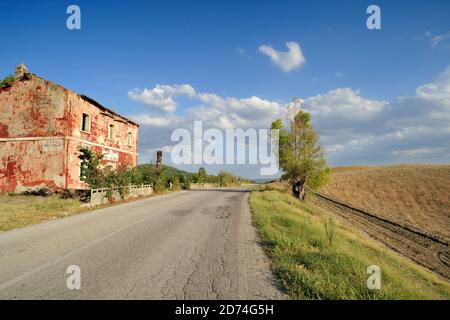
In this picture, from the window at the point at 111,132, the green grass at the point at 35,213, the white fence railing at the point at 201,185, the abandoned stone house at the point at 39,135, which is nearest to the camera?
the green grass at the point at 35,213

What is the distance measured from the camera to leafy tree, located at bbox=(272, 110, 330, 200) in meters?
28.5

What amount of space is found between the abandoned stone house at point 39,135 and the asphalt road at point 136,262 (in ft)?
39.1

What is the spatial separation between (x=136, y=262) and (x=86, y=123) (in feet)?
67.2

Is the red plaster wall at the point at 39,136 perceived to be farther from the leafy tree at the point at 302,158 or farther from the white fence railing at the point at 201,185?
the white fence railing at the point at 201,185

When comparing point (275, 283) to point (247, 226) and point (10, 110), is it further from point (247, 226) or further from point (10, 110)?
point (10, 110)

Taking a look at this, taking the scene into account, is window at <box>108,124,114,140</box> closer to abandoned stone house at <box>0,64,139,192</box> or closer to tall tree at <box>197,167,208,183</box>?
abandoned stone house at <box>0,64,139,192</box>

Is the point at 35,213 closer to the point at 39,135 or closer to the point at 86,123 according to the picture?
the point at 39,135

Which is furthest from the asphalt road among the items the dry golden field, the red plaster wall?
the dry golden field

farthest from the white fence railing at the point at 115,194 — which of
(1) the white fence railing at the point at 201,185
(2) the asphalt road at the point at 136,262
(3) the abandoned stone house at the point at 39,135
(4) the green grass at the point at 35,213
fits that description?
(1) the white fence railing at the point at 201,185

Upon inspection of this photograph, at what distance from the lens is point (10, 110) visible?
71.5 feet

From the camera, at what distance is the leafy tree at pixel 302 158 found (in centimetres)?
2852
